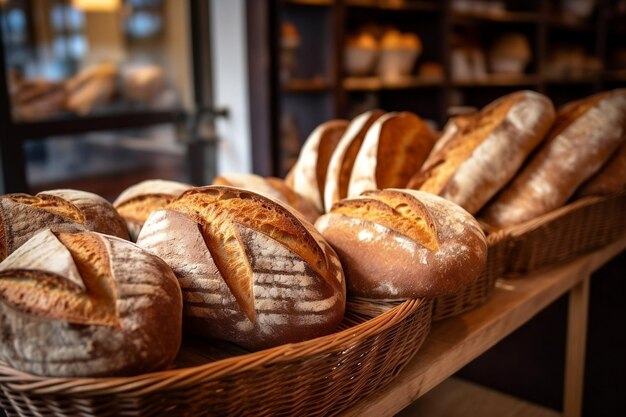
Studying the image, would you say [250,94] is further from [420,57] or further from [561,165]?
[561,165]

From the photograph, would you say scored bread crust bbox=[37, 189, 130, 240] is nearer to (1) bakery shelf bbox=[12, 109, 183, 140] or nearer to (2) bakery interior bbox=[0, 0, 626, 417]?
(2) bakery interior bbox=[0, 0, 626, 417]

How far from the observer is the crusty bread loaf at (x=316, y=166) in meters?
1.39

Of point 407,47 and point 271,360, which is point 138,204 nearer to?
point 271,360

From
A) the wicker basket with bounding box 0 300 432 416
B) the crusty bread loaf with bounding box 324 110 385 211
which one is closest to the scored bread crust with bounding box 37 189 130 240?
the wicker basket with bounding box 0 300 432 416

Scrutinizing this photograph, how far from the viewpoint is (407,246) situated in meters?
0.92

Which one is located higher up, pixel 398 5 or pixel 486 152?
pixel 398 5

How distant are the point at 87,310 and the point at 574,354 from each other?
135 centimetres

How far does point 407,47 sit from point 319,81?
2.10 ft

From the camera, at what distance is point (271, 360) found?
2.18ft

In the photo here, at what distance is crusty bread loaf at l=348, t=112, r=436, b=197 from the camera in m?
1.30

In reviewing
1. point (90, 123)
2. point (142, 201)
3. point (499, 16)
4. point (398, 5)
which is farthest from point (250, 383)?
point (499, 16)

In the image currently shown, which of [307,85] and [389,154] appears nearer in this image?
[389,154]

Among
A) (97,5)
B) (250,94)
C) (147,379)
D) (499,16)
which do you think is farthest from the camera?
(499,16)

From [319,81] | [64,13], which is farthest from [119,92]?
[319,81]
